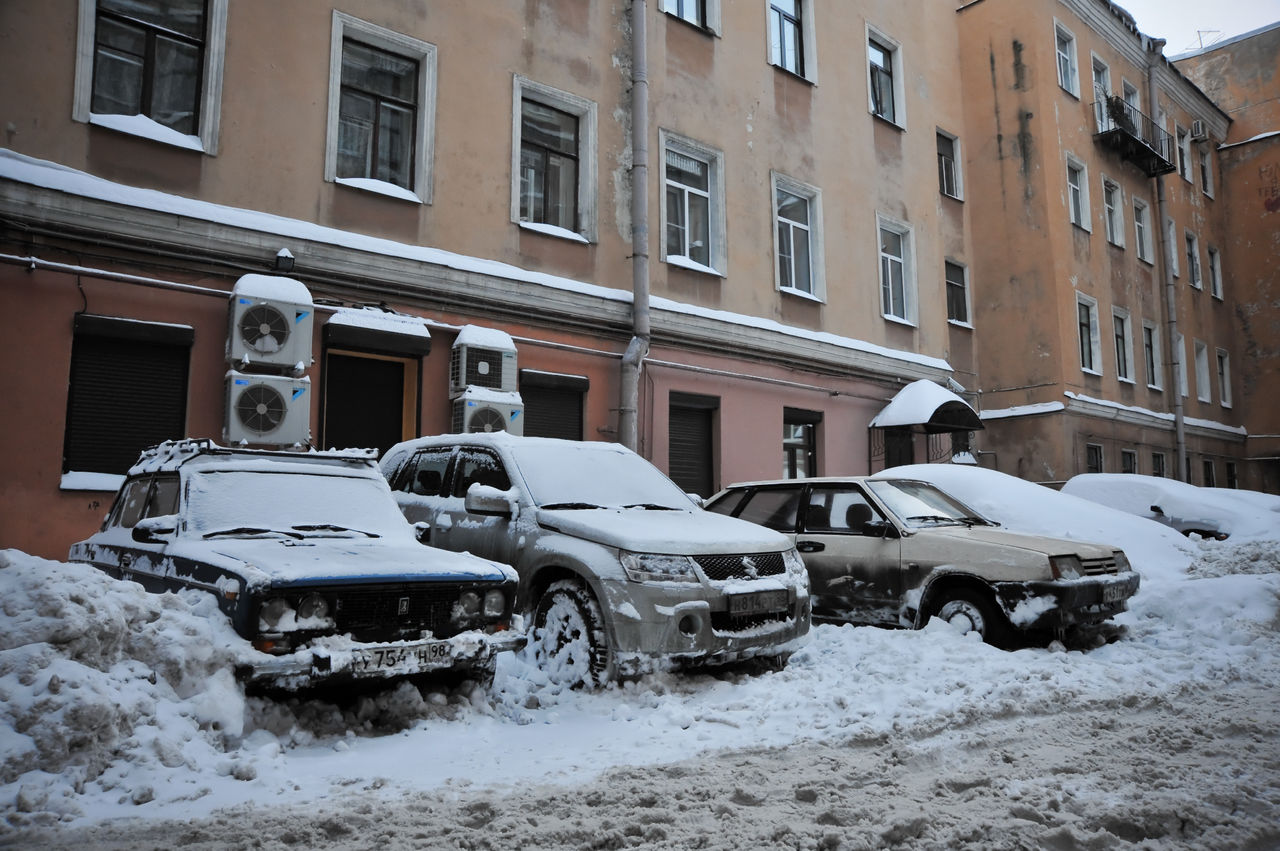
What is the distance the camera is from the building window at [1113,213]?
24.6 m

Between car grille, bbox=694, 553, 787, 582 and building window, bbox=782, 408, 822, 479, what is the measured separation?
9142 millimetres

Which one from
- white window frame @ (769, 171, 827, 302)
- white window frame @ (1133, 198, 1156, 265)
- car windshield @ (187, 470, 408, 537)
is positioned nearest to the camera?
car windshield @ (187, 470, 408, 537)

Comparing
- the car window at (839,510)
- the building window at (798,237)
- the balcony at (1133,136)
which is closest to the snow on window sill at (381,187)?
the car window at (839,510)

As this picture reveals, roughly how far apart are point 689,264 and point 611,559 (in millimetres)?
8802

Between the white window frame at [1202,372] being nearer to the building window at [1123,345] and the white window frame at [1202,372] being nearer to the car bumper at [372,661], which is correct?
the building window at [1123,345]

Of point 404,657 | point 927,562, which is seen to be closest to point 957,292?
point 927,562

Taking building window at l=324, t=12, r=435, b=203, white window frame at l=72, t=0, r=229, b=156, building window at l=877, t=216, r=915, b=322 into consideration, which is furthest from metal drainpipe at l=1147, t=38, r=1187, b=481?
white window frame at l=72, t=0, r=229, b=156

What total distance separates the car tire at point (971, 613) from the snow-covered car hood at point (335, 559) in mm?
3779

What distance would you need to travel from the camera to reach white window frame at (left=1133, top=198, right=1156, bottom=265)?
26.1m

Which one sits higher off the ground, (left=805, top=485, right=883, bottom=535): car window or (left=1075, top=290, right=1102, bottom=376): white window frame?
(left=1075, top=290, right=1102, bottom=376): white window frame

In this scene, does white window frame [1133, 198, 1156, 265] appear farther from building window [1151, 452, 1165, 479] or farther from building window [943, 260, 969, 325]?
building window [943, 260, 969, 325]

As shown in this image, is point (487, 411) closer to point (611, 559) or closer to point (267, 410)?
point (267, 410)

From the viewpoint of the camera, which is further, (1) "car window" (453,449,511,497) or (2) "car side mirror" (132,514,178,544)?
(1) "car window" (453,449,511,497)

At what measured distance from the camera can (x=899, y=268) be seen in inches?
722
